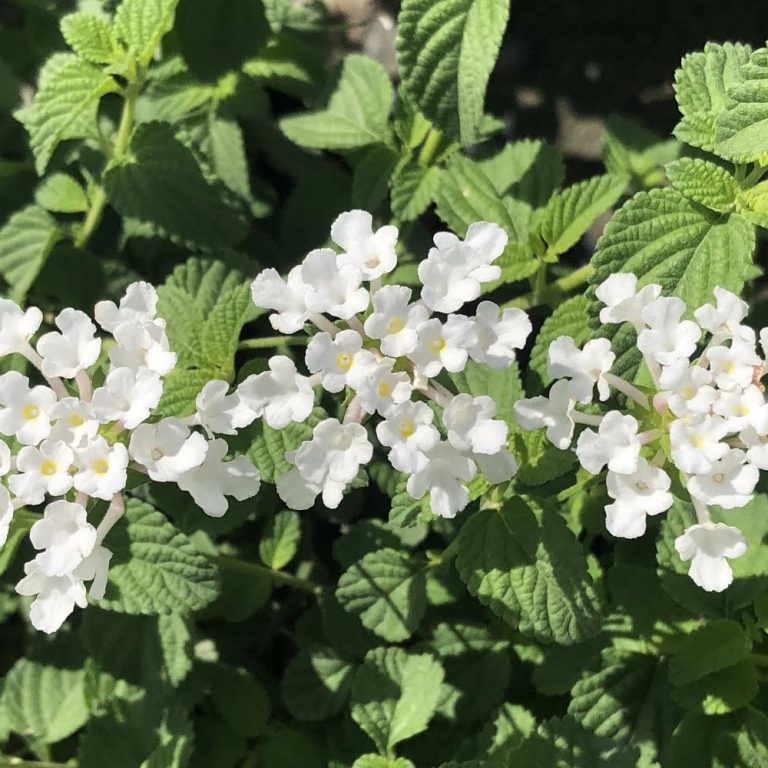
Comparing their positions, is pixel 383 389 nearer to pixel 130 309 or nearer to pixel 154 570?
pixel 130 309

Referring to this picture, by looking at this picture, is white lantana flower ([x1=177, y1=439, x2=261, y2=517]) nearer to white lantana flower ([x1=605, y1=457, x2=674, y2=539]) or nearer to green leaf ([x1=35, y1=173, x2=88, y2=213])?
white lantana flower ([x1=605, y1=457, x2=674, y2=539])

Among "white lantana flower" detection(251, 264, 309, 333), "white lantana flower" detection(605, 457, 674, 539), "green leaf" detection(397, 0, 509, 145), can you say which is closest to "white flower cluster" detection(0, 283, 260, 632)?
"white lantana flower" detection(251, 264, 309, 333)

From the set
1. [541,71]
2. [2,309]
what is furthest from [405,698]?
[541,71]

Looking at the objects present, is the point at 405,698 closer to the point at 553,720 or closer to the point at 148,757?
the point at 553,720

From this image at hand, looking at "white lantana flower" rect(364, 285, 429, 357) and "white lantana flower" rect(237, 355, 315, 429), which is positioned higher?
"white lantana flower" rect(364, 285, 429, 357)

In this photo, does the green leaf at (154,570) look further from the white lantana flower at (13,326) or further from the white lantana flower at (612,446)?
the white lantana flower at (612,446)

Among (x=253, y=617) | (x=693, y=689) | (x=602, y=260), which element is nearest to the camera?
(x=602, y=260)
